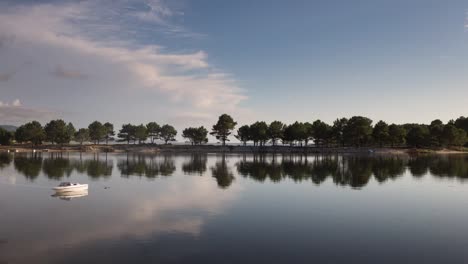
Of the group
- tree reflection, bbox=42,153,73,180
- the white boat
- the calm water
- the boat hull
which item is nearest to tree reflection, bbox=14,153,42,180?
tree reflection, bbox=42,153,73,180

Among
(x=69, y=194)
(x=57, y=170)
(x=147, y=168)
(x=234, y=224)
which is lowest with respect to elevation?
(x=234, y=224)

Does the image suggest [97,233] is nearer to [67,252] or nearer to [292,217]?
[67,252]

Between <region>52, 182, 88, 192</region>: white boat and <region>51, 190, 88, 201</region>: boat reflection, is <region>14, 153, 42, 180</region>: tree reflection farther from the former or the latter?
<region>51, 190, 88, 201</region>: boat reflection

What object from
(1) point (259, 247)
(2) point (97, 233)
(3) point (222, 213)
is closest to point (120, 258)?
(2) point (97, 233)

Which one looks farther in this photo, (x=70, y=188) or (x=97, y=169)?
(x=97, y=169)

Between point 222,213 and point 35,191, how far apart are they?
101 feet

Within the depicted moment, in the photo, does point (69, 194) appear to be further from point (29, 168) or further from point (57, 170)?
point (29, 168)

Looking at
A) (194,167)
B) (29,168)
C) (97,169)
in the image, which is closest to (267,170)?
(194,167)

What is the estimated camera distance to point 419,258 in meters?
22.9

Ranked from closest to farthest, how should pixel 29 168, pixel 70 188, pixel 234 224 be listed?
pixel 234 224
pixel 70 188
pixel 29 168

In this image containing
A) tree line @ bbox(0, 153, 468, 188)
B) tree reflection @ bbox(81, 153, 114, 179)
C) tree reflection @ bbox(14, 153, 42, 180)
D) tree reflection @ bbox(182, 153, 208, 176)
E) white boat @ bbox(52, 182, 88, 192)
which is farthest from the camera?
tree reflection @ bbox(182, 153, 208, 176)

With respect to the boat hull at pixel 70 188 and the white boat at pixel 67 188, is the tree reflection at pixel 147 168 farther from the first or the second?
the white boat at pixel 67 188

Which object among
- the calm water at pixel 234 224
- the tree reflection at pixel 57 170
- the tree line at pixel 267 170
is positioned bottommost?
the calm water at pixel 234 224

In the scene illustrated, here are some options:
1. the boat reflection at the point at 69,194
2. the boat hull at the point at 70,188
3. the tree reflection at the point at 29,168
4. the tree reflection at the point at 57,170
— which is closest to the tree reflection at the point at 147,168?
the tree reflection at the point at 57,170
